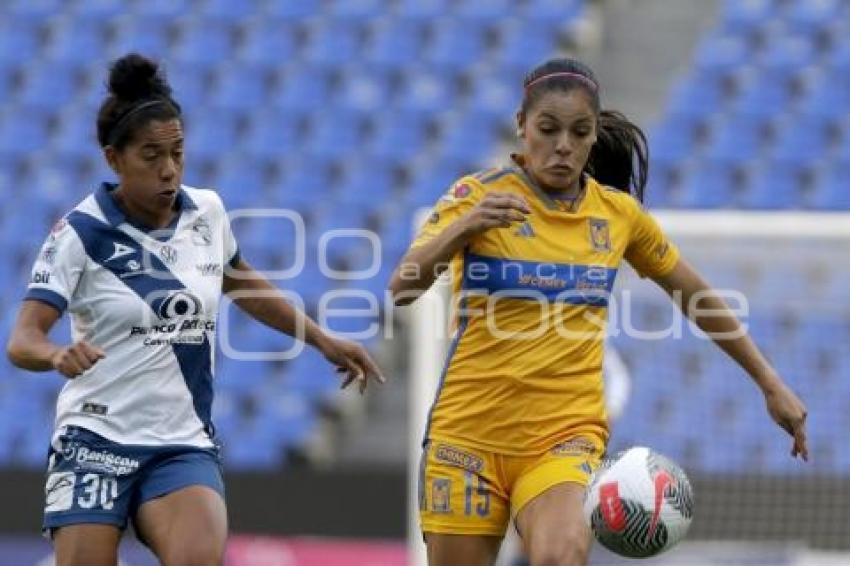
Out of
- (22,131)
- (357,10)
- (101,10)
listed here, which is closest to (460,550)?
(357,10)

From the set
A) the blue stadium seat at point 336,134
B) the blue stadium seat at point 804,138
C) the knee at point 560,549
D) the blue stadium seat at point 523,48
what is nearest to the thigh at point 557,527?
the knee at point 560,549

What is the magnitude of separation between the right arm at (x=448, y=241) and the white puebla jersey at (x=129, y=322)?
0.75 meters

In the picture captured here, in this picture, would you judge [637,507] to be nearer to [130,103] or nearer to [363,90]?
[130,103]

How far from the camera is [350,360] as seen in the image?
645cm

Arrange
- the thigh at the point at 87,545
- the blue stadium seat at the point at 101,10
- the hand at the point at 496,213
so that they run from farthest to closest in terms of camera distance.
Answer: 1. the blue stadium seat at the point at 101,10
2. the thigh at the point at 87,545
3. the hand at the point at 496,213

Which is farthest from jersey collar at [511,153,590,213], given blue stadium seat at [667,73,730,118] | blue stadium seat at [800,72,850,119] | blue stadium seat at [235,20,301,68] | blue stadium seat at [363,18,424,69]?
blue stadium seat at [235,20,301,68]

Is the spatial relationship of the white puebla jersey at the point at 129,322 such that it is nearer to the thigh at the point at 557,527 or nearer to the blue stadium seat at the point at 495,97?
the thigh at the point at 557,527

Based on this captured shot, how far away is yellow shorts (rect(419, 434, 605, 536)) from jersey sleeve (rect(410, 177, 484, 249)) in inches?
28.9

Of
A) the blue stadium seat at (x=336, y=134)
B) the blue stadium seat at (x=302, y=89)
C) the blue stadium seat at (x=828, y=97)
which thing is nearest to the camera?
the blue stadium seat at (x=828, y=97)

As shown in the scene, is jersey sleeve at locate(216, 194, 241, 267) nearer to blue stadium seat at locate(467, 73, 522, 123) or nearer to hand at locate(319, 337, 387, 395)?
hand at locate(319, 337, 387, 395)

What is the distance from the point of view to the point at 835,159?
14125 millimetres

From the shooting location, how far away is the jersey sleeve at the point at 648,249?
6332 millimetres

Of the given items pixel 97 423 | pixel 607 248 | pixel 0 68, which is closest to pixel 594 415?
pixel 607 248

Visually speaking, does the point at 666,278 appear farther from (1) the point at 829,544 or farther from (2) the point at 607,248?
(1) the point at 829,544
